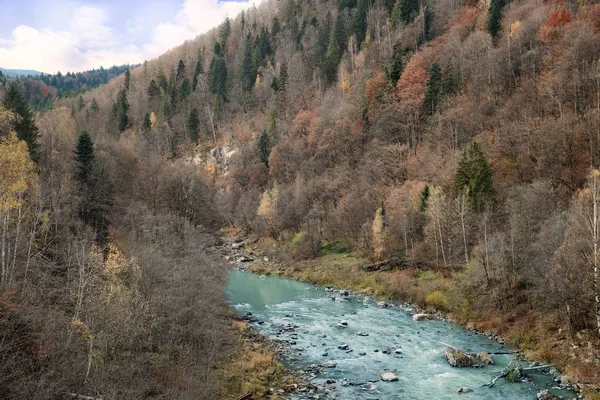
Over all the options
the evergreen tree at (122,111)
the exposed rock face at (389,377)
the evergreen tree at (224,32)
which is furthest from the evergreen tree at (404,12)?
the exposed rock face at (389,377)

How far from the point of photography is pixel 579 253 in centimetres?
2148

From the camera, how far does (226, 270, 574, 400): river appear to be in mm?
19438

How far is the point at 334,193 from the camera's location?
214 ft

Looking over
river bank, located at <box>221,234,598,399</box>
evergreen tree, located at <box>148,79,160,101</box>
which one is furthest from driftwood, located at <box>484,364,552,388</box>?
evergreen tree, located at <box>148,79,160,101</box>

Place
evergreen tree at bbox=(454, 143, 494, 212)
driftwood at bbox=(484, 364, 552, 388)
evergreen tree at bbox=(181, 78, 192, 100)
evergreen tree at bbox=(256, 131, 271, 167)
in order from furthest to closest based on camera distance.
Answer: evergreen tree at bbox=(181, 78, 192, 100), evergreen tree at bbox=(256, 131, 271, 167), evergreen tree at bbox=(454, 143, 494, 212), driftwood at bbox=(484, 364, 552, 388)

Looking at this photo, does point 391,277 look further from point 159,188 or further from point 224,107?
point 224,107

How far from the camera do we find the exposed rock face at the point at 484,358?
2242 centimetres

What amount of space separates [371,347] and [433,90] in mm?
52444

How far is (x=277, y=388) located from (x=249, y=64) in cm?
11688

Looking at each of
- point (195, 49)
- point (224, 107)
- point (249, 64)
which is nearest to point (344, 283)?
point (224, 107)

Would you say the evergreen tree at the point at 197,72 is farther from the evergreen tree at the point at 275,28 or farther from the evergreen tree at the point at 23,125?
the evergreen tree at the point at 23,125

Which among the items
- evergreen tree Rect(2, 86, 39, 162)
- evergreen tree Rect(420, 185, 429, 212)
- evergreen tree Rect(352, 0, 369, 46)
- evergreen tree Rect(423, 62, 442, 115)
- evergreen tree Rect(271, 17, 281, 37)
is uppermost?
evergreen tree Rect(271, 17, 281, 37)

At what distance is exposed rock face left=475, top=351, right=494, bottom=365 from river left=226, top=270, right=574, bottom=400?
40 cm

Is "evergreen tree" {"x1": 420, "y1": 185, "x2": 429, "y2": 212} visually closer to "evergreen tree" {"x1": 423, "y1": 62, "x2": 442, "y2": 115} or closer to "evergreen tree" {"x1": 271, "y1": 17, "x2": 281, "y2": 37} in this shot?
"evergreen tree" {"x1": 423, "y1": 62, "x2": 442, "y2": 115}
